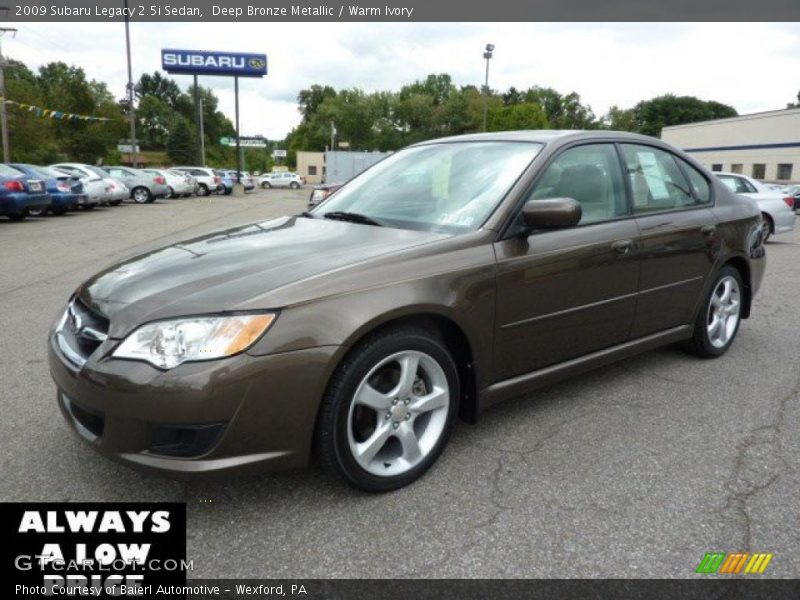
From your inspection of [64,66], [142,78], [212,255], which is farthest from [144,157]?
[212,255]

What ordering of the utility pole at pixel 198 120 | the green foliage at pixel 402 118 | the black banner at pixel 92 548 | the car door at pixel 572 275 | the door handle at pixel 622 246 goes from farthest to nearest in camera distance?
the green foliage at pixel 402 118 < the utility pole at pixel 198 120 < the door handle at pixel 622 246 < the car door at pixel 572 275 < the black banner at pixel 92 548

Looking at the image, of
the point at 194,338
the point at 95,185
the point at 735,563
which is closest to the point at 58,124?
the point at 95,185

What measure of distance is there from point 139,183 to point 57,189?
8677 millimetres

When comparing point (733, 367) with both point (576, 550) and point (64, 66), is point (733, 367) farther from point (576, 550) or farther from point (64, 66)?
point (64, 66)

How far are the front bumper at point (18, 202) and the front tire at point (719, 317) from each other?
1445 cm

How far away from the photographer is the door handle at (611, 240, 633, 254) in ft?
11.2

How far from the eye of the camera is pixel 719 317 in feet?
14.6

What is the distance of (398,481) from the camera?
8.70 ft

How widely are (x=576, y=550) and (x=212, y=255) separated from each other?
1.96 m

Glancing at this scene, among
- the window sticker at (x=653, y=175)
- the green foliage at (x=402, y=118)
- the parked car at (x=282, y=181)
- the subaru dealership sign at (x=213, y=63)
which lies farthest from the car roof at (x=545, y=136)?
the green foliage at (x=402, y=118)

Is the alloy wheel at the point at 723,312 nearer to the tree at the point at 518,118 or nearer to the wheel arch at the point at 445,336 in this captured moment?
the wheel arch at the point at 445,336

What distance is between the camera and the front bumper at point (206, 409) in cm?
219

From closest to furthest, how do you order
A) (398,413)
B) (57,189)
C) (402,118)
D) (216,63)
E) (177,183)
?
(398,413)
(57,189)
(177,183)
(216,63)
(402,118)

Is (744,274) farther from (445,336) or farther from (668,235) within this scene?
(445,336)
